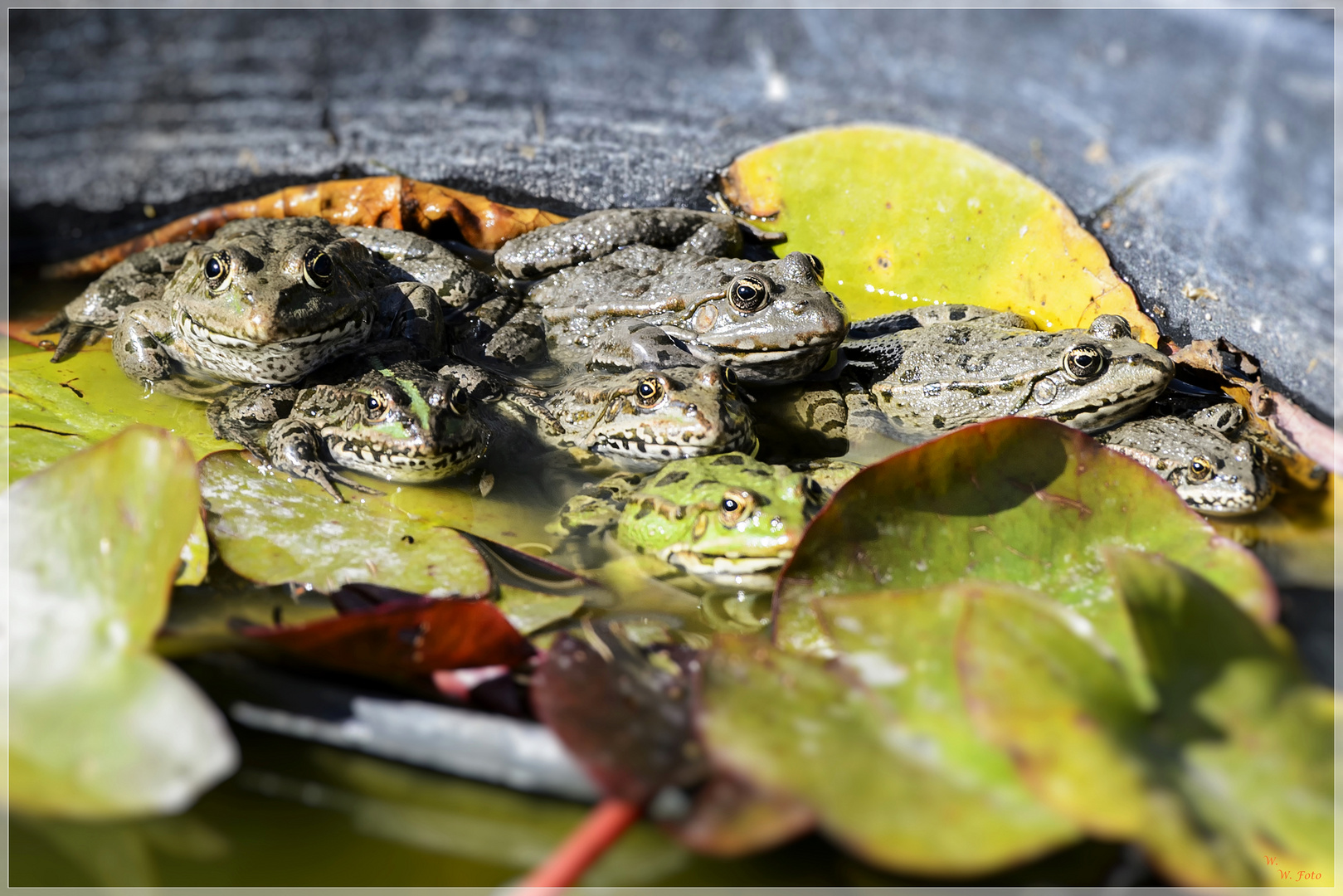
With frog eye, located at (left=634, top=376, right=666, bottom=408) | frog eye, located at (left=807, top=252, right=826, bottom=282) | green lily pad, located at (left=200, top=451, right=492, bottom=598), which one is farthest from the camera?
frog eye, located at (left=807, top=252, right=826, bottom=282)

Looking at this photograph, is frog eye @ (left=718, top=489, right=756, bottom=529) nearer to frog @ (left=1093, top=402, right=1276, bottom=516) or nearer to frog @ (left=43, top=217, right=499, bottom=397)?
frog @ (left=1093, top=402, right=1276, bottom=516)

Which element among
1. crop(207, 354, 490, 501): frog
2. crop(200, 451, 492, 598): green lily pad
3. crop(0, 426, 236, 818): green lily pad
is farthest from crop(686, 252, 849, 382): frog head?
crop(0, 426, 236, 818): green lily pad

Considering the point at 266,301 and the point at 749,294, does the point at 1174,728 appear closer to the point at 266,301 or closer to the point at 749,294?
the point at 749,294

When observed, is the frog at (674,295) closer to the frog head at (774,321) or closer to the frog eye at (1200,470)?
the frog head at (774,321)

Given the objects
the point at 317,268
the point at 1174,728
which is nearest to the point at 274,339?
the point at 317,268

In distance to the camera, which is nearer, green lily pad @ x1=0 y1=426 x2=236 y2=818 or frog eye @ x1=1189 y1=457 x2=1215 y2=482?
green lily pad @ x1=0 y1=426 x2=236 y2=818

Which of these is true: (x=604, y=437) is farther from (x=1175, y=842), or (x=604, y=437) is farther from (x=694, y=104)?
(x=1175, y=842)

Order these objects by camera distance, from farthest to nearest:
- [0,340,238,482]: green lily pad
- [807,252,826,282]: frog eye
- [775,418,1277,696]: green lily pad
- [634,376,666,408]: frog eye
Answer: [807,252,826,282]: frog eye → [634,376,666,408]: frog eye → [0,340,238,482]: green lily pad → [775,418,1277,696]: green lily pad

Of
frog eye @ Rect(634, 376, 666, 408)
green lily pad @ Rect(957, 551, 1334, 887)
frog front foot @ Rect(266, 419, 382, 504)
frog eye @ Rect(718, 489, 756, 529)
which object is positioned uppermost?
green lily pad @ Rect(957, 551, 1334, 887)
